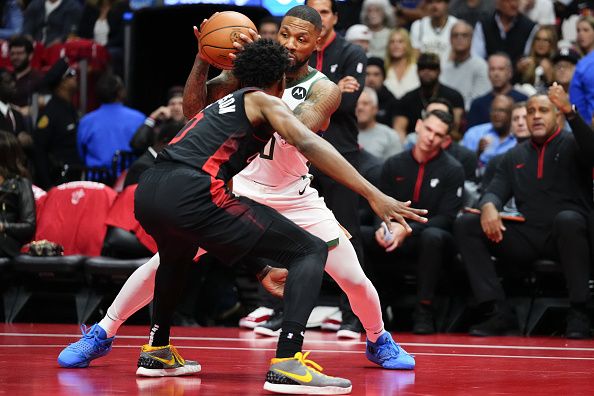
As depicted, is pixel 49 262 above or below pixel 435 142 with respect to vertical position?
below

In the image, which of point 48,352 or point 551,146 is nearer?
point 48,352

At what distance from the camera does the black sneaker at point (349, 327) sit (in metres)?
7.91

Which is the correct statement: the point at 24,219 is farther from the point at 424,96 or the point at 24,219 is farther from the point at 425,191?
the point at 424,96

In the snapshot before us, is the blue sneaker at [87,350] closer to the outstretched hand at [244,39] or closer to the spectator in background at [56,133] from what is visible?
the outstretched hand at [244,39]

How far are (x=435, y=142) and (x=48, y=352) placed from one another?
3.94 meters

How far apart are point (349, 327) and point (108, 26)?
23.6ft

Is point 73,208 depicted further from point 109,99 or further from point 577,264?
point 577,264

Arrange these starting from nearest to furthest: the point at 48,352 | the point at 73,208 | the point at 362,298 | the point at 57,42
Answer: the point at 362,298, the point at 48,352, the point at 73,208, the point at 57,42

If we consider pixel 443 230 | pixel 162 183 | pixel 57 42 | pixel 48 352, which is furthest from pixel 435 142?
pixel 57 42

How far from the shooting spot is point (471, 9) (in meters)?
13.1

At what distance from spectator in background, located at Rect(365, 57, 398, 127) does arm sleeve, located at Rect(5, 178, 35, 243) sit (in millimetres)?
3859

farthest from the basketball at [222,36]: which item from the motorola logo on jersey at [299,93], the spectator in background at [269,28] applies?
the spectator in background at [269,28]

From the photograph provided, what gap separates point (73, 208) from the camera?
9.65 m

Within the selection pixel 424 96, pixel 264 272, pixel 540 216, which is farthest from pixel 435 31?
pixel 264 272
